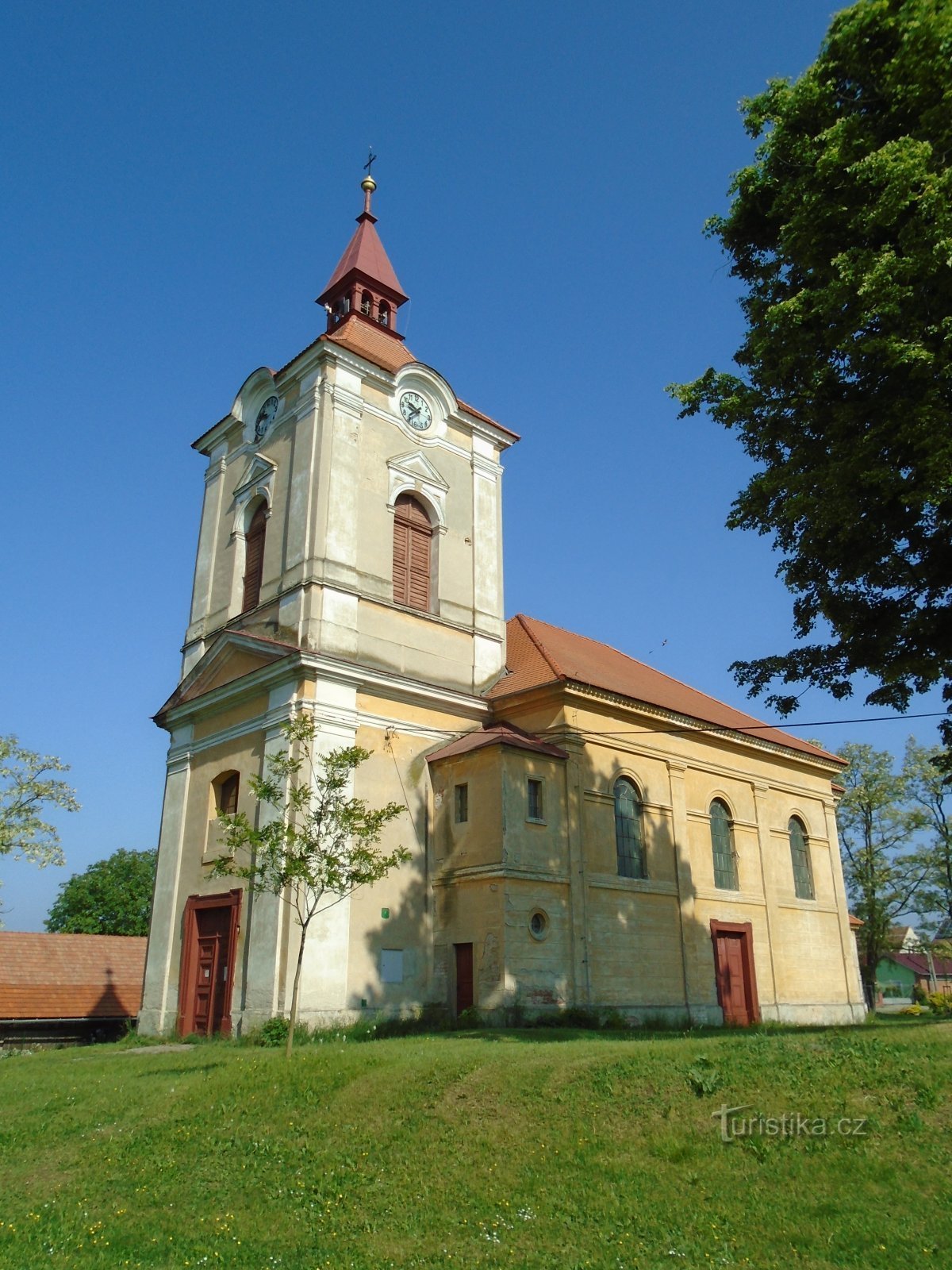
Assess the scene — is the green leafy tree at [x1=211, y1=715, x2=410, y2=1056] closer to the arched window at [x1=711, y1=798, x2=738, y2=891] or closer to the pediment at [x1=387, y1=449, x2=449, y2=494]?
the pediment at [x1=387, y1=449, x2=449, y2=494]

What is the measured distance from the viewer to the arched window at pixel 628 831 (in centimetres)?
2327

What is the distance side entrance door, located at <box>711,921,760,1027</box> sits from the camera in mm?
24750

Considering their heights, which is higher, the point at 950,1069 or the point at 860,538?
the point at 860,538

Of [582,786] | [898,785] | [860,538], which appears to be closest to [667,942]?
[582,786]

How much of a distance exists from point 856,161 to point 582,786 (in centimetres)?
1385

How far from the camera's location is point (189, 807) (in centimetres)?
2397

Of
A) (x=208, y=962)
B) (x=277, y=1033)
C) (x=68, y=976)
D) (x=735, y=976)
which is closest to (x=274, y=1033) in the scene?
(x=277, y=1033)

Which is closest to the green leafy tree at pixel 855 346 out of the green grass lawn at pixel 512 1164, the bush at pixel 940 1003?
the green grass lawn at pixel 512 1164

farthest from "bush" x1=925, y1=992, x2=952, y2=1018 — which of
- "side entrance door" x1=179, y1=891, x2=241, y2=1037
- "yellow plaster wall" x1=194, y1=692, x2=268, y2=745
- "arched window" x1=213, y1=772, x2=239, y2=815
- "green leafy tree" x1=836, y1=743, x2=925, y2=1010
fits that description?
"yellow plaster wall" x1=194, y1=692, x2=268, y2=745

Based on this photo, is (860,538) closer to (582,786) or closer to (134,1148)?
(582,786)

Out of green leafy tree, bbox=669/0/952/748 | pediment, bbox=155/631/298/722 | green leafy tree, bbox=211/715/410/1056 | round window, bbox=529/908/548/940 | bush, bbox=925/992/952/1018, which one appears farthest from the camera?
bush, bbox=925/992/952/1018

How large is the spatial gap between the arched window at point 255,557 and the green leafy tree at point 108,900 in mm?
42327

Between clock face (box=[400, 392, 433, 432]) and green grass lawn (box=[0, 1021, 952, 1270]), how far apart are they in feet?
57.1

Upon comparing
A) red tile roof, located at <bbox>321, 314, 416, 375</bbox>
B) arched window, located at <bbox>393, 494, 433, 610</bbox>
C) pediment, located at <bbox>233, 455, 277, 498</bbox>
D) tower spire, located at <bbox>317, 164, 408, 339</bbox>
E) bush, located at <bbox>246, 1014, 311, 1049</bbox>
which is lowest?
bush, located at <bbox>246, 1014, 311, 1049</bbox>
